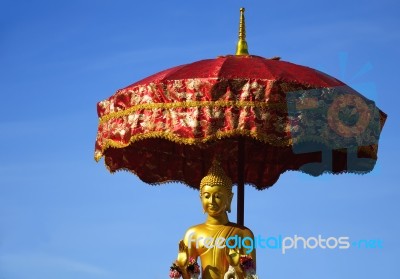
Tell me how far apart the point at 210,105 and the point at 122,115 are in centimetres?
149

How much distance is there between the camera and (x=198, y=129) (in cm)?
1259

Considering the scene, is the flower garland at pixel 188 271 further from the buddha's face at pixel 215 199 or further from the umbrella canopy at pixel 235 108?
the umbrella canopy at pixel 235 108

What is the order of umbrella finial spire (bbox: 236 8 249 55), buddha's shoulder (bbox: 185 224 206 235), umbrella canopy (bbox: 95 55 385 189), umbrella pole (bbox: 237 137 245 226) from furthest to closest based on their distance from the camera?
1. umbrella finial spire (bbox: 236 8 249 55)
2. umbrella pole (bbox: 237 137 245 226)
3. buddha's shoulder (bbox: 185 224 206 235)
4. umbrella canopy (bbox: 95 55 385 189)

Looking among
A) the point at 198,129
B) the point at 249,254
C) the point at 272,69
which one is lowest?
the point at 249,254

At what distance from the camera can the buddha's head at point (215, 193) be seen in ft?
44.9

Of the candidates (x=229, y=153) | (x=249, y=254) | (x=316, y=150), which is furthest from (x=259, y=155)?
(x=249, y=254)

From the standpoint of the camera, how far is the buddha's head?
13.7m

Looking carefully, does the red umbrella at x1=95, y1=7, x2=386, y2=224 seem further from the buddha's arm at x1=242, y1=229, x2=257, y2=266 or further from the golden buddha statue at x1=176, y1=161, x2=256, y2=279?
the buddha's arm at x1=242, y1=229, x2=257, y2=266

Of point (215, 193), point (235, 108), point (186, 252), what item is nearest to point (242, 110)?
point (235, 108)

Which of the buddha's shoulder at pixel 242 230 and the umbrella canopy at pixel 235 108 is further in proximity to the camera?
the buddha's shoulder at pixel 242 230

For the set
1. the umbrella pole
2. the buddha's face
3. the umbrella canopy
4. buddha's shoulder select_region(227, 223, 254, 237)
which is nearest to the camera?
the umbrella canopy

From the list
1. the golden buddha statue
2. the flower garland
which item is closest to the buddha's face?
the golden buddha statue

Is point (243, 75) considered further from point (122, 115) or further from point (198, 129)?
point (122, 115)

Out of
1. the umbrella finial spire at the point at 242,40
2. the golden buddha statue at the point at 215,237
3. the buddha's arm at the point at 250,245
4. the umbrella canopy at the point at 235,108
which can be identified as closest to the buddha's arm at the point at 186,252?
the golden buddha statue at the point at 215,237
